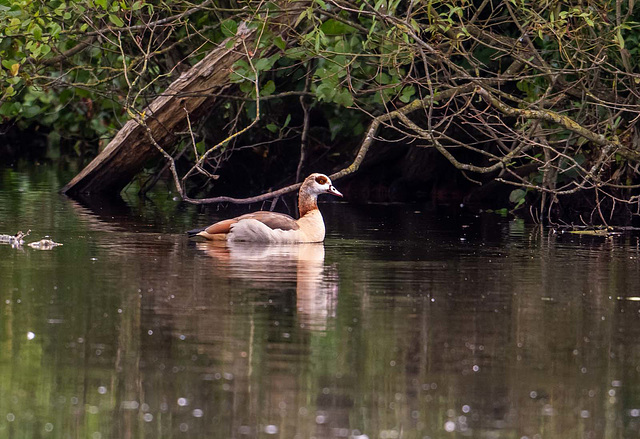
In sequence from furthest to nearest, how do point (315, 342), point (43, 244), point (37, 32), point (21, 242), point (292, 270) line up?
point (37, 32) < point (21, 242) < point (43, 244) < point (292, 270) < point (315, 342)

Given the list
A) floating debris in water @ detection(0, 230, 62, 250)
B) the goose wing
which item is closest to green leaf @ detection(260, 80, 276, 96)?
the goose wing

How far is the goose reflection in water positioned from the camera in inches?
360

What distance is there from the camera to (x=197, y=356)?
7352 mm

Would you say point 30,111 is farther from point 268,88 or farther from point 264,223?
point 264,223

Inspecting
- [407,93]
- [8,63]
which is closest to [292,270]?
[407,93]

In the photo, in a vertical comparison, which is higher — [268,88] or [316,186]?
[268,88]

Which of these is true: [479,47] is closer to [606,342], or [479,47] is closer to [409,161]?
[409,161]

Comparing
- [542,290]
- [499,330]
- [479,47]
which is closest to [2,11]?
[479,47]

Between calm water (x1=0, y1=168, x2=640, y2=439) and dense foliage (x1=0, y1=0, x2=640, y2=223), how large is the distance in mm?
2295

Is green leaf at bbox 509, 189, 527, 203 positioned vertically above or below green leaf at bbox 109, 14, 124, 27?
below

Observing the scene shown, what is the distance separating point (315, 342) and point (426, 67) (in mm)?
6525

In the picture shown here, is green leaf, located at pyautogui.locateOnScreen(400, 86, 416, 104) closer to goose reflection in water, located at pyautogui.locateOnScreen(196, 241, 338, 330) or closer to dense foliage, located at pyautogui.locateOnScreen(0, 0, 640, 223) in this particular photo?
dense foliage, located at pyautogui.locateOnScreen(0, 0, 640, 223)

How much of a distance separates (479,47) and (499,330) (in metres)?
9.83

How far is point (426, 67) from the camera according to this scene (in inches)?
545
